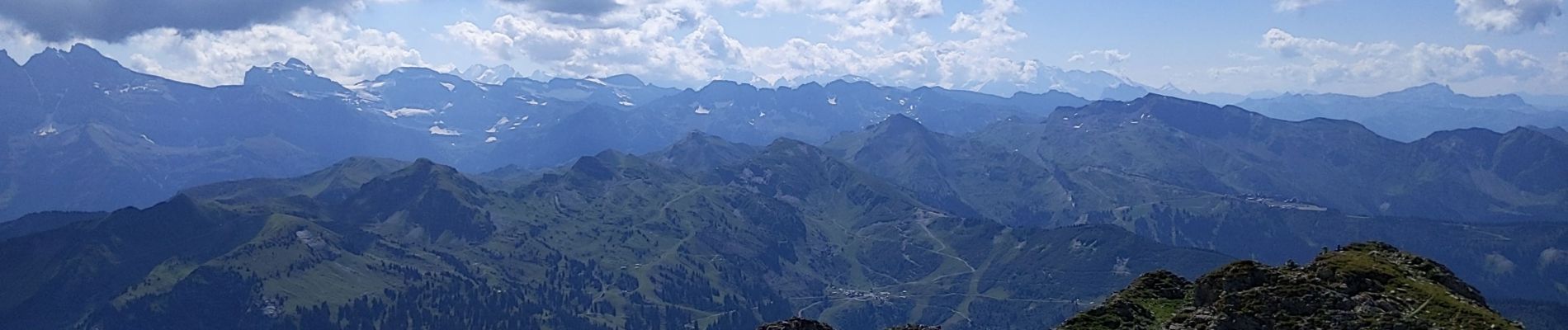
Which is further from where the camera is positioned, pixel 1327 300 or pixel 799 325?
pixel 799 325

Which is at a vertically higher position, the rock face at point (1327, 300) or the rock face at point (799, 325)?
the rock face at point (1327, 300)

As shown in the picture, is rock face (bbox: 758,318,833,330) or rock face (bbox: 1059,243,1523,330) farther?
rock face (bbox: 758,318,833,330)

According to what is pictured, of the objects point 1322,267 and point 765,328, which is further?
point 765,328

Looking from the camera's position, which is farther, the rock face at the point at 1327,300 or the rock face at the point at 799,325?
the rock face at the point at 799,325

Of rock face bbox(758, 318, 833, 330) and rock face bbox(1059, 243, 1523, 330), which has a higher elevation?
rock face bbox(1059, 243, 1523, 330)

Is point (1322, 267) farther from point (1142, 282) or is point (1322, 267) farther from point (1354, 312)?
point (1142, 282)

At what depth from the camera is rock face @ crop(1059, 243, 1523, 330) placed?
224 feet

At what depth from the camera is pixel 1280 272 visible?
7550 cm

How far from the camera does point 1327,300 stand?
69750 mm

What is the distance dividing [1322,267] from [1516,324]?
38.3ft

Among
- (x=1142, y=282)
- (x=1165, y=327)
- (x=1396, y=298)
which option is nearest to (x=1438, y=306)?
(x=1396, y=298)

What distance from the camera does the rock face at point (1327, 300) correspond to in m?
68.1

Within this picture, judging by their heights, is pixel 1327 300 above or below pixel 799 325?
above

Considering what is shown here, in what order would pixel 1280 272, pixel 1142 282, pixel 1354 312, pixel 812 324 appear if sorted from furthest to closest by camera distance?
1. pixel 812 324
2. pixel 1142 282
3. pixel 1280 272
4. pixel 1354 312
